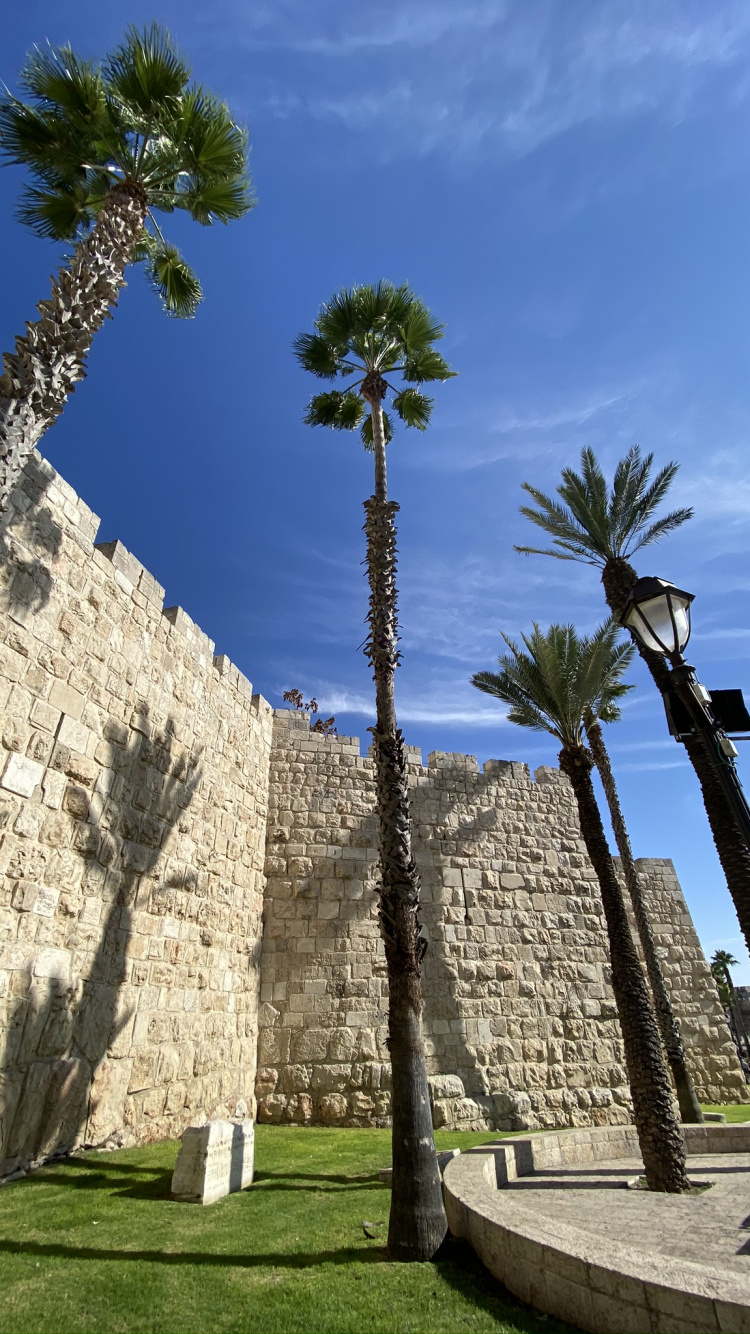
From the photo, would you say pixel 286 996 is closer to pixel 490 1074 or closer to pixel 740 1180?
pixel 490 1074

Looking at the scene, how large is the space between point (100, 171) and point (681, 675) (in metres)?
8.85

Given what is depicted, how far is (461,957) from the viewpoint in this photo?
40.2 ft

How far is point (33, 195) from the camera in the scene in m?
8.20

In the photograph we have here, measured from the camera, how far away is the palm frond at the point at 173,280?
9.55m

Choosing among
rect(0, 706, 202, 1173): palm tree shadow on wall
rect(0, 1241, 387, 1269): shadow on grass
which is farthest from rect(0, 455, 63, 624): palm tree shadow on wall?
rect(0, 1241, 387, 1269): shadow on grass

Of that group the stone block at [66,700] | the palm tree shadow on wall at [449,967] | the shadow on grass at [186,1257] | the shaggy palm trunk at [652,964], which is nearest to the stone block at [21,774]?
the stone block at [66,700]

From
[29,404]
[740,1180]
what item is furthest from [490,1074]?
[29,404]

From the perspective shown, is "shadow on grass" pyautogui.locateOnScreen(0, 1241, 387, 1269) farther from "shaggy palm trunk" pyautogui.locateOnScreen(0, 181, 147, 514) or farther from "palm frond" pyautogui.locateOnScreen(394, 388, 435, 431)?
"palm frond" pyautogui.locateOnScreen(394, 388, 435, 431)

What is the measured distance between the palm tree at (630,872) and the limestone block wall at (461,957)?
3.26 feet

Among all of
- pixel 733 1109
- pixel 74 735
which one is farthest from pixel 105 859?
pixel 733 1109

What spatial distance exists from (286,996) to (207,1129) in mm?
5377

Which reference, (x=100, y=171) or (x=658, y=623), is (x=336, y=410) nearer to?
(x=100, y=171)

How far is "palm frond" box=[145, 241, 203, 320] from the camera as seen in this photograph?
31.3 feet

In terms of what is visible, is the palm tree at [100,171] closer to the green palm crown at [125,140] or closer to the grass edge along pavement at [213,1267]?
the green palm crown at [125,140]
